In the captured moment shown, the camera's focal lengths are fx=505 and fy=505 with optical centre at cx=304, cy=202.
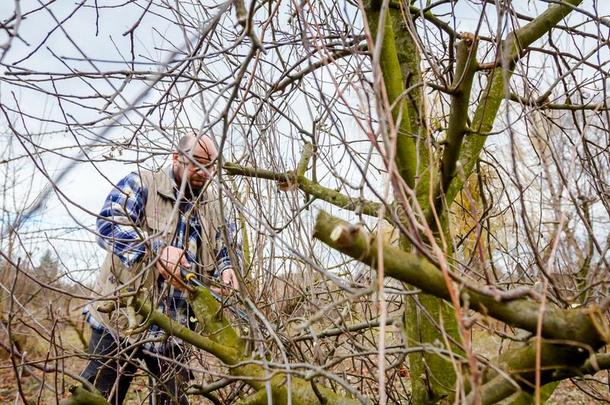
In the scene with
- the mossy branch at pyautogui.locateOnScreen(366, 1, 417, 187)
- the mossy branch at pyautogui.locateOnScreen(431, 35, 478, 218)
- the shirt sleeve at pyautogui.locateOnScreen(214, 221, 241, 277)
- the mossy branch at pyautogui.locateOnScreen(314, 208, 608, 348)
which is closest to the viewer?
the mossy branch at pyautogui.locateOnScreen(314, 208, 608, 348)

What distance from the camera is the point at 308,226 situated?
2.15 m

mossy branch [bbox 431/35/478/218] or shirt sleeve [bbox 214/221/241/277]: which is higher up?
mossy branch [bbox 431/35/478/218]

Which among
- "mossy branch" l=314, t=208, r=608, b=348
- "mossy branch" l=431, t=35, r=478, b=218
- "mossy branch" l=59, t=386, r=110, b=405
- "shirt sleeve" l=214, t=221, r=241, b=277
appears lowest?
"mossy branch" l=59, t=386, r=110, b=405

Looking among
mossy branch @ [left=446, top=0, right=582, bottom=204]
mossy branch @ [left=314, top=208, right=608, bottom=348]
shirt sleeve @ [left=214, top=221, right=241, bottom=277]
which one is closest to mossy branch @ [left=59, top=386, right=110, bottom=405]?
shirt sleeve @ [left=214, top=221, right=241, bottom=277]

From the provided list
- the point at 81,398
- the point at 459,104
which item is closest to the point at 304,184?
the point at 459,104

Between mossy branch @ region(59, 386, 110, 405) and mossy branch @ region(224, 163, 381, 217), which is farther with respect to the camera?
mossy branch @ region(224, 163, 381, 217)

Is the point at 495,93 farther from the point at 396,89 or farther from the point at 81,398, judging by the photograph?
the point at 81,398

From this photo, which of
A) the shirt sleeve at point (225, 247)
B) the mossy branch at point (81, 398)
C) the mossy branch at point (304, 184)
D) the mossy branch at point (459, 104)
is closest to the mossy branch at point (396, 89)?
the mossy branch at point (459, 104)

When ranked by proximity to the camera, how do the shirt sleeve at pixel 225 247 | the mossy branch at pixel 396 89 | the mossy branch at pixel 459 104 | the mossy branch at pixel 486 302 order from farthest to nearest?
the shirt sleeve at pixel 225 247 < the mossy branch at pixel 396 89 < the mossy branch at pixel 459 104 < the mossy branch at pixel 486 302

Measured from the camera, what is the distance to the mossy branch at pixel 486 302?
812 millimetres

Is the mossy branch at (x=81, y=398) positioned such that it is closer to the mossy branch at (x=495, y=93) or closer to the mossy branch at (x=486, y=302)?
the mossy branch at (x=486, y=302)

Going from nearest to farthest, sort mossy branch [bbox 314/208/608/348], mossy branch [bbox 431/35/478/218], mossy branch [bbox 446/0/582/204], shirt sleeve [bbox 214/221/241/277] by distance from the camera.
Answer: mossy branch [bbox 314/208/608/348], mossy branch [bbox 431/35/478/218], mossy branch [bbox 446/0/582/204], shirt sleeve [bbox 214/221/241/277]

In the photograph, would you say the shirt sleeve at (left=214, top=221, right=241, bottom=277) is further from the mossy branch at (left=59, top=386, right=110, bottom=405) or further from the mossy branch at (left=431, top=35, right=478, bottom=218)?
the mossy branch at (left=431, top=35, right=478, bottom=218)

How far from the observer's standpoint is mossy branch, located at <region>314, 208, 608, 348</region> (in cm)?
81
